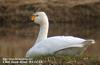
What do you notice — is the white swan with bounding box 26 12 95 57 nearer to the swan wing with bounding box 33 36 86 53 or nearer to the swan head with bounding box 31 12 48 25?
the swan wing with bounding box 33 36 86 53

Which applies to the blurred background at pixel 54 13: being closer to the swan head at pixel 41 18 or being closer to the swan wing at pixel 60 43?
the swan head at pixel 41 18

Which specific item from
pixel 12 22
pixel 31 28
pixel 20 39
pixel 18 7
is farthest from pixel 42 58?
pixel 18 7

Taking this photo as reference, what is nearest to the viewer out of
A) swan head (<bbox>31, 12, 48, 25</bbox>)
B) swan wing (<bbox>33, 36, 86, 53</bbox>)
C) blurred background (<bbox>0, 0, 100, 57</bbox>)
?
swan wing (<bbox>33, 36, 86, 53</bbox>)

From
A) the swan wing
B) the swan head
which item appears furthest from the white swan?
the swan head

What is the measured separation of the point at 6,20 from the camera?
85.1 ft

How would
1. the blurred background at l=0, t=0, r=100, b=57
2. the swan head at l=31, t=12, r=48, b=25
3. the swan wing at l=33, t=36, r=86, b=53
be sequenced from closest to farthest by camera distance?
the swan wing at l=33, t=36, r=86, b=53
the swan head at l=31, t=12, r=48, b=25
the blurred background at l=0, t=0, r=100, b=57

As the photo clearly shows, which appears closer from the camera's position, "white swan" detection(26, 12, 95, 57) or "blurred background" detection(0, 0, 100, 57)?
"white swan" detection(26, 12, 95, 57)

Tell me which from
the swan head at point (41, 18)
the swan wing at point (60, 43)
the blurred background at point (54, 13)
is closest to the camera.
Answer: the swan wing at point (60, 43)

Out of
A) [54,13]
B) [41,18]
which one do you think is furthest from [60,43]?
[54,13]

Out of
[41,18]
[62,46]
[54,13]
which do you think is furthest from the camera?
[54,13]

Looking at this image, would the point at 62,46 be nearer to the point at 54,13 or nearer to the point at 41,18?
the point at 41,18

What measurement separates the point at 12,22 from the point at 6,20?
353mm

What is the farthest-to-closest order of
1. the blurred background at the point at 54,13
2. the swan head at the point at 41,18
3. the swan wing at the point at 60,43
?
the blurred background at the point at 54,13, the swan head at the point at 41,18, the swan wing at the point at 60,43

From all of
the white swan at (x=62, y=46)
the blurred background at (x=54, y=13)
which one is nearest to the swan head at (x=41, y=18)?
the white swan at (x=62, y=46)
